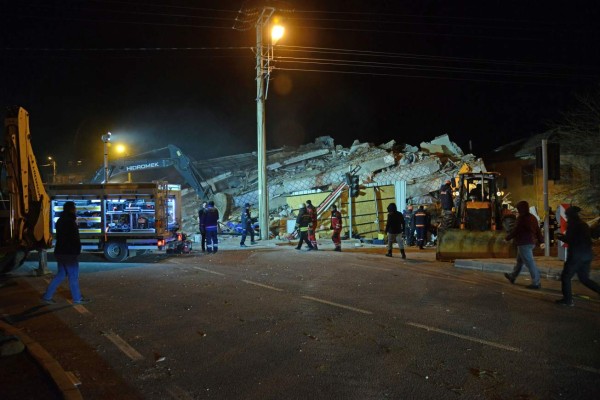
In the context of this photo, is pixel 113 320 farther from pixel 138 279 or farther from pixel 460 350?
pixel 460 350

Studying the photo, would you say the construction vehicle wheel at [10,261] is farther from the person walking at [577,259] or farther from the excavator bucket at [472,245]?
the person walking at [577,259]

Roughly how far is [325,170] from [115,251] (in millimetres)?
16306

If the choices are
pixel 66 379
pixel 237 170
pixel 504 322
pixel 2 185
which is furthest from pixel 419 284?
pixel 237 170

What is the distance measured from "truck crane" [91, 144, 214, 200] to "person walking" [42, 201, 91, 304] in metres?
15.8

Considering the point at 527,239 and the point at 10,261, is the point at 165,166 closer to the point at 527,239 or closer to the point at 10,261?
the point at 10,261

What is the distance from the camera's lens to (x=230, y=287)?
10.0m

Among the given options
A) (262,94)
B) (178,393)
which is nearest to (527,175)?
(262,94)

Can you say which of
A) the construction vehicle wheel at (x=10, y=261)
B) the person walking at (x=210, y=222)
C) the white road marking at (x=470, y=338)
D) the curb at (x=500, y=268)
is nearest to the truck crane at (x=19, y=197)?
the construction vehicle wheel at (x=10, y=261)

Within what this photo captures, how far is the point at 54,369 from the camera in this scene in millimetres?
4949

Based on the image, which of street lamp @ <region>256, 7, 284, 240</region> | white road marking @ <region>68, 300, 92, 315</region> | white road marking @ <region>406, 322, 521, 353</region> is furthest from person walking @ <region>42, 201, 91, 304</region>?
street lamp @ <region>256, 7, 284, 240</region>

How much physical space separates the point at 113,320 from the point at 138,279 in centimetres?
401

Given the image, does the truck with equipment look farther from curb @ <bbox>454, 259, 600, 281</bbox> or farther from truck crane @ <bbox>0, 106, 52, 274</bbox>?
curb @ <bbox>454, 259, 600, 281</bbox>

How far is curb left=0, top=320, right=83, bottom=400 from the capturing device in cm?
438

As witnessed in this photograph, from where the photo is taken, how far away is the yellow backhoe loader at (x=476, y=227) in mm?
13906
